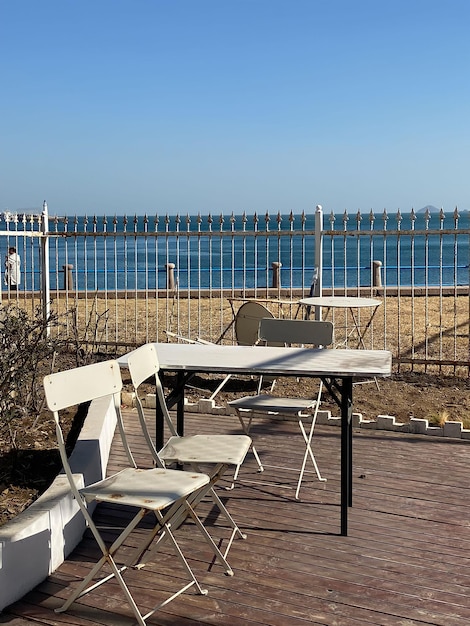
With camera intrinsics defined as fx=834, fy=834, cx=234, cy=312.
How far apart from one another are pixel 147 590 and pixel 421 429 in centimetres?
343

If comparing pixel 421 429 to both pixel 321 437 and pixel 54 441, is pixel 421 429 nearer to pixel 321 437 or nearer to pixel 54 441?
pixel 321 437

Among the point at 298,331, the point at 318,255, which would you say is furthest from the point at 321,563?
the point at 318,255

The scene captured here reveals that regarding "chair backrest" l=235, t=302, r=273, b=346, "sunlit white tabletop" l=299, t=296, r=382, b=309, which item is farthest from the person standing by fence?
"sunlit white tabletop" l=299, t=296, r=382, b=309

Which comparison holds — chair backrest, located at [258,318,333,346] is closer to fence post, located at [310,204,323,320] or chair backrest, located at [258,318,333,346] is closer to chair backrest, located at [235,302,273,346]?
chair backrest, located at [235,302,273,346]

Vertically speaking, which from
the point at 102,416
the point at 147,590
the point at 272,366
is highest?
the point at 272,366

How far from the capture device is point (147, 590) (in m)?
3.69

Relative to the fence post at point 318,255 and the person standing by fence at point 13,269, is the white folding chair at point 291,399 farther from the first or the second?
the person standing by fence at point 13,269

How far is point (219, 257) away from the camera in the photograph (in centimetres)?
5478

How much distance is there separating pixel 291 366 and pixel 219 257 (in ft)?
165

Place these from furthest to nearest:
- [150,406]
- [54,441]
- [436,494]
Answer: [150,406]
[54,441]
[436,494]

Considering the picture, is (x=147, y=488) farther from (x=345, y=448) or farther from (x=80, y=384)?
(x=345, y=448)

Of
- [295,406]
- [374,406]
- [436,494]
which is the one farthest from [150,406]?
[436,494]

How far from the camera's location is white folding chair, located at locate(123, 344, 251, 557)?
400cm

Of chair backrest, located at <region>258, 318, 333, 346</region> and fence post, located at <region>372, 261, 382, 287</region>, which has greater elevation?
fence post, located at <region>372, 261, 382, 287</region>
